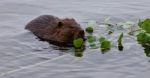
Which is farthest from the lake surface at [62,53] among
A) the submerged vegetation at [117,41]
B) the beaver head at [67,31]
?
the beaver head at [67,31]

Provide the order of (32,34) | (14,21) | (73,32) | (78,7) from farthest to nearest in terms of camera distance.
→ (78,7) → (14,21) → (32,34) → (73,32)

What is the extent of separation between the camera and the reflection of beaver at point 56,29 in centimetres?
950

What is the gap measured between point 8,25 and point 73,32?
1.98 metres

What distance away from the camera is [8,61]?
8.45 meters

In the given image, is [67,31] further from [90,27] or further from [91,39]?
[90,27]

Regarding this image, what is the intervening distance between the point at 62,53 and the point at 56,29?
945mm

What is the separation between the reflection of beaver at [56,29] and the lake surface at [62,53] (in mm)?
192

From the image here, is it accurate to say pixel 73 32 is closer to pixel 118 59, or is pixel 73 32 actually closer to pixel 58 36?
pixel 58 36

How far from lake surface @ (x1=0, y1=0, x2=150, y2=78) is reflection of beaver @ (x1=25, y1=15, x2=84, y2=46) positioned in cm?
19

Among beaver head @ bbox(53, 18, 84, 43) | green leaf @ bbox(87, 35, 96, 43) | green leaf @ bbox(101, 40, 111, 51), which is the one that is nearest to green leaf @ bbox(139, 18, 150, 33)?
green leaf @ bbox(101, 40, 111, 51)

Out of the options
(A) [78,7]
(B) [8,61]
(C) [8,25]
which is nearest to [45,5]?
(A) [78,7]

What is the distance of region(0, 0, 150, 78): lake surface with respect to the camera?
8.00m

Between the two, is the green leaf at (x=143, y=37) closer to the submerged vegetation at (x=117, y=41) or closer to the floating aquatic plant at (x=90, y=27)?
the submerged vegetation at (x=117, y=41)

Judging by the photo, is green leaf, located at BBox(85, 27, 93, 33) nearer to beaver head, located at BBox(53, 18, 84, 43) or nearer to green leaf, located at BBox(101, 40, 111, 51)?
beaver head, located at BBox(53, 18, 84, 43)
